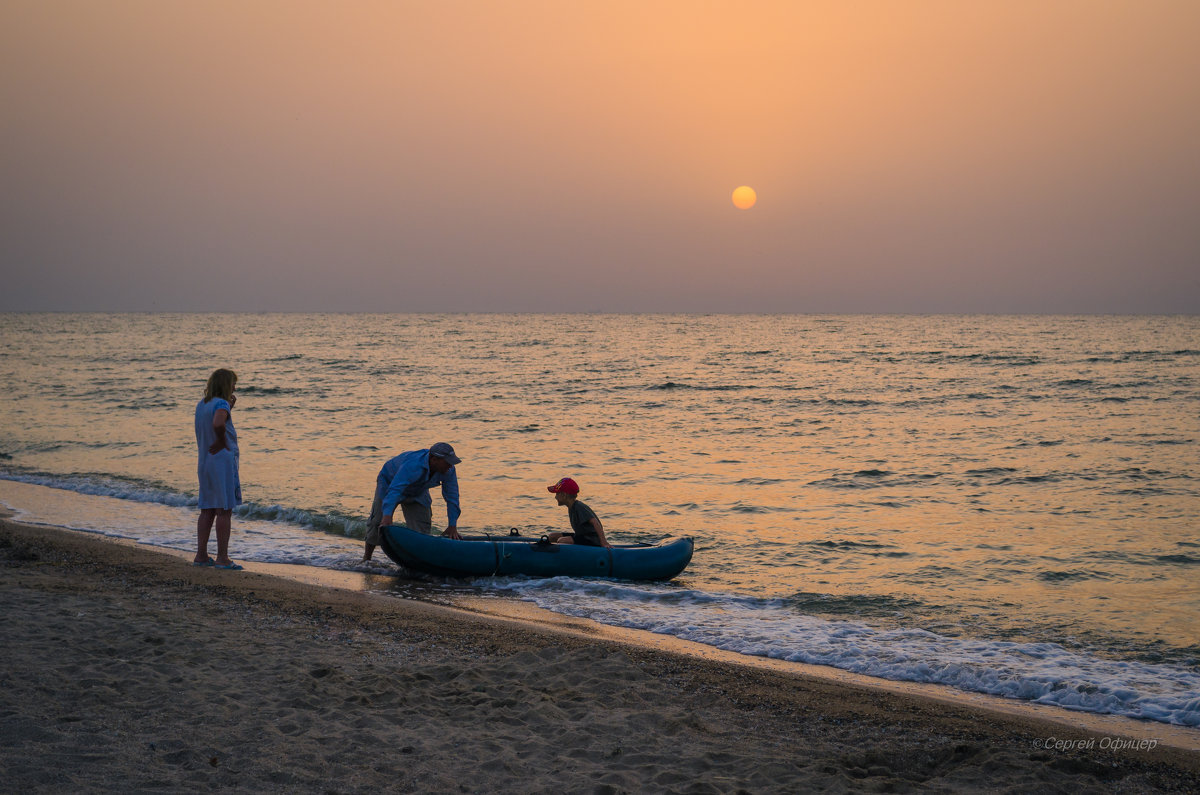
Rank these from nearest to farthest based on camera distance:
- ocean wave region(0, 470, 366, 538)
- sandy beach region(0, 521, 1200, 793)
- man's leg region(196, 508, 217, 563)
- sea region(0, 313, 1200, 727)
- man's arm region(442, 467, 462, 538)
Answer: sandy beach region(0, 521, 1200, 793) < sea region(0, 313, 1200, 727) < man's leg region(196, 508, 217, 563) < man's arm region(442, 467, 462, 538) < ocean wave region(0, 470, 366, 538)

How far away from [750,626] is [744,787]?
367 cm

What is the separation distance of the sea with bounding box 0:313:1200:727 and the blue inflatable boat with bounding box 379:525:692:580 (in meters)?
0.18

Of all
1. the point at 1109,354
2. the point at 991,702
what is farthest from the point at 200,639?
the point at 1109,354

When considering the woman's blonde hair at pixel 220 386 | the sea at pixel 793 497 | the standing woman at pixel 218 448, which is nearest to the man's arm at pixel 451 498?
the sea at pixel 793 497

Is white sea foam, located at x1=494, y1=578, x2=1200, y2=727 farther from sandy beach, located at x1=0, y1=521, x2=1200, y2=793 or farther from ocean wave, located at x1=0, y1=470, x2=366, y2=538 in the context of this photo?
ocean wave, located at x1=0, y1=470, x2=366, y2=538

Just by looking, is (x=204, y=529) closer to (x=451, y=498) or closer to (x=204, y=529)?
(x=204, y=529)

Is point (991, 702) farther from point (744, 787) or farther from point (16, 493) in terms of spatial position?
point (16, 493)

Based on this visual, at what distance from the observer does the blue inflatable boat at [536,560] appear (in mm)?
8992

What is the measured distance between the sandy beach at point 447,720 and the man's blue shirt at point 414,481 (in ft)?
6.63

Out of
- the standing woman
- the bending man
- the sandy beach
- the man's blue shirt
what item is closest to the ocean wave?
the bending man

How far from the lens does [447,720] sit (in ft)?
15.3

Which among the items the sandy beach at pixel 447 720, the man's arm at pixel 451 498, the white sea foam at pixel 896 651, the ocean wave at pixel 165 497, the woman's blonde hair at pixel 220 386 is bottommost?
the ocean wave at pixel 165 497

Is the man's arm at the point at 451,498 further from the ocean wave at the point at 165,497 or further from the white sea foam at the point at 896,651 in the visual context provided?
the ocean wave at the point at 165,497

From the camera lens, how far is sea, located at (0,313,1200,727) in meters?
7.38
